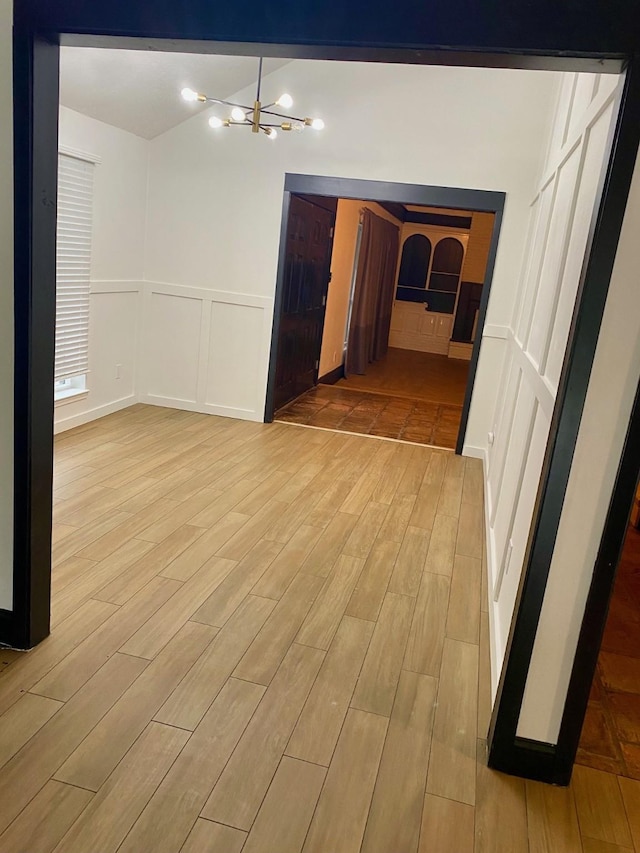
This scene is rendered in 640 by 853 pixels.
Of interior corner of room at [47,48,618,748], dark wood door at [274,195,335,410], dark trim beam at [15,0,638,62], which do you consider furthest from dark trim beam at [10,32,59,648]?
dark wood door at [274,195,335,410]

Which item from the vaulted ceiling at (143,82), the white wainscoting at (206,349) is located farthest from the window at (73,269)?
the white wainscoting at (206,349)

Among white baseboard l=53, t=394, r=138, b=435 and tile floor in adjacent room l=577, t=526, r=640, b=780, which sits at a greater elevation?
white baseboard l=53, t=394, r=138, b=435

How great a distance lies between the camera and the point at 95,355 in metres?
5.11

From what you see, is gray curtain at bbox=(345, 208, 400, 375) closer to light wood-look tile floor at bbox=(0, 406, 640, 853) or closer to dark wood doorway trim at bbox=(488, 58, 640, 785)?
light wood-look tile floor at bbox=(0, 406, 640, 853)

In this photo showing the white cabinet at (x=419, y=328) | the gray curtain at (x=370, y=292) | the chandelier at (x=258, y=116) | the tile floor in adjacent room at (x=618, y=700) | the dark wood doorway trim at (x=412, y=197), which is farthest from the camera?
the white cabinet at (x=419, y=328)

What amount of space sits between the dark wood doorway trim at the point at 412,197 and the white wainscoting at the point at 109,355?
1.28 meters

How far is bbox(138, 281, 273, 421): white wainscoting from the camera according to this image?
18.3ft

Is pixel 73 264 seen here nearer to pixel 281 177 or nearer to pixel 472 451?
pixel 281 177

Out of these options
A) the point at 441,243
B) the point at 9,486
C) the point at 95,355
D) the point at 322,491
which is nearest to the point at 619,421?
the point at 9,486

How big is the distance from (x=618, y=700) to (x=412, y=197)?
386 centimetres

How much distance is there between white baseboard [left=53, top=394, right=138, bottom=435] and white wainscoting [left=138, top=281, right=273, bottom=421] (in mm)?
267

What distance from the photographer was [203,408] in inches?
230

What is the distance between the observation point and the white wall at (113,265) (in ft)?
15.7

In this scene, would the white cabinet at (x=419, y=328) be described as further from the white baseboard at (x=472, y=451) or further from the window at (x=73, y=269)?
the window at (x=73, y=269)
